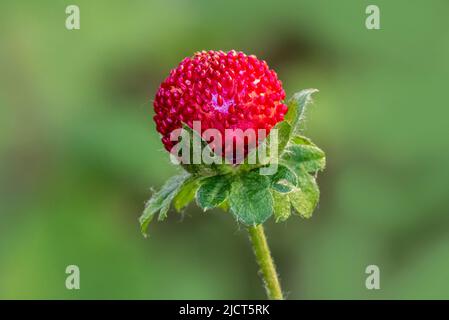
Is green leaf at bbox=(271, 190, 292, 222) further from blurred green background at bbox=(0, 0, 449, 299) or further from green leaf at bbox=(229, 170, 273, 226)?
blurred green background at bbox=(0, 0, 449, 299)

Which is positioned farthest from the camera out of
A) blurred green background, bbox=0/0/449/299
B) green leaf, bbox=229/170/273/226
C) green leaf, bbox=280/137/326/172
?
blurred green background, bbox=0/0/449/299

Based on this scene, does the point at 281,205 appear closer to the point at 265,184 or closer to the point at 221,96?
the point at 265,184

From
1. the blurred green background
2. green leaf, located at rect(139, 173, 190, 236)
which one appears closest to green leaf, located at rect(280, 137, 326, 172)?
green leaf, located at rect(139, 173, 190, 236)

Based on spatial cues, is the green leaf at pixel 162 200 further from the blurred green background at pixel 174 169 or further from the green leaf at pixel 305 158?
the blurred green background at pixel 174 169

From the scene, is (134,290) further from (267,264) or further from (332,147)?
(267,264)

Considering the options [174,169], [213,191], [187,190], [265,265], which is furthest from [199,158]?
[174,169]
